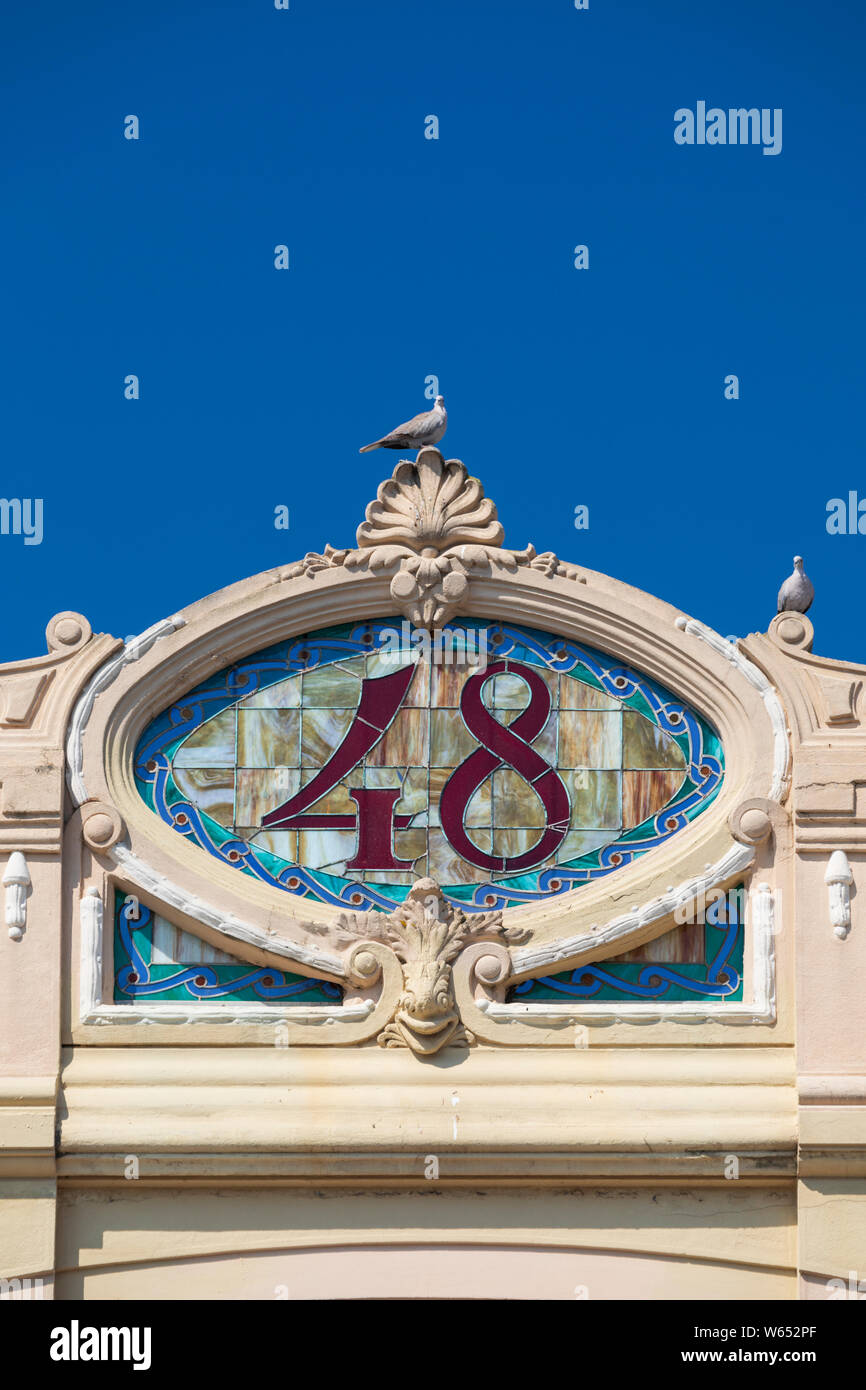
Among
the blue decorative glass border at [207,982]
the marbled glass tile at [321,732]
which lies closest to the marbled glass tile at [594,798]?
the marbled glass tile at [321,732]

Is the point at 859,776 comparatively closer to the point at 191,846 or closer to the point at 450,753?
the point at 450,753

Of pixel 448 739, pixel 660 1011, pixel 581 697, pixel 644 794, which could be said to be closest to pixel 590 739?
pixel 581 697

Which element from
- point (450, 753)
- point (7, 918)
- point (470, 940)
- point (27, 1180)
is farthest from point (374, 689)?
point (27, 1180)

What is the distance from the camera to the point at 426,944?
13.1 m

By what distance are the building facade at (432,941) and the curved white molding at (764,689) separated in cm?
2

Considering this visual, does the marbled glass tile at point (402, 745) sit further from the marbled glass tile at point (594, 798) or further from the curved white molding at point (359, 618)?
the marbled glass tile at point (594, 798)

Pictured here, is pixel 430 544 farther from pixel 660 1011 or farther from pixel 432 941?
pixel 660 1011

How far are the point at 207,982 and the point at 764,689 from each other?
11.9 ft

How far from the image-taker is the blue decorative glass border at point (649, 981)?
13.2 meters

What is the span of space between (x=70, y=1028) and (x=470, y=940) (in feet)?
7.46

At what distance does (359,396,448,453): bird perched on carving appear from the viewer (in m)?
14.0

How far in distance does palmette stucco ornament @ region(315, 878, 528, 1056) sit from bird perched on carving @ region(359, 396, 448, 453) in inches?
106

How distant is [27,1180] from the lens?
12688 mm

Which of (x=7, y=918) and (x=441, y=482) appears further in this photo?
(x=441, y=482)
